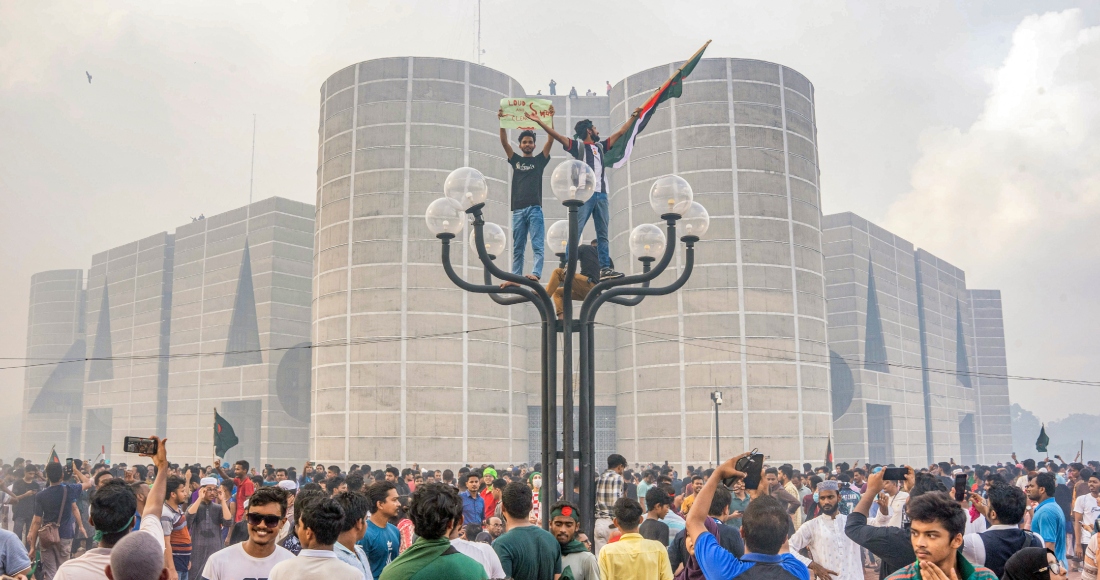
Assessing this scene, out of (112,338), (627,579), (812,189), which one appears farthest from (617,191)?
(112,338)

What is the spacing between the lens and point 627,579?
6055mm

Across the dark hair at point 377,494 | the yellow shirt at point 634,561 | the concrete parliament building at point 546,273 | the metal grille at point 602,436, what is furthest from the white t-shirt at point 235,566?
the metal grille at point 602,436

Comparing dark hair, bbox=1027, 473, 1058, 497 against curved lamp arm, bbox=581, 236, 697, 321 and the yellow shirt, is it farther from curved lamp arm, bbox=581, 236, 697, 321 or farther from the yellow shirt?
the yellow shirt

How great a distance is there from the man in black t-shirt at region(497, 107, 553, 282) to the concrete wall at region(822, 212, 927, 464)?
45.7 m

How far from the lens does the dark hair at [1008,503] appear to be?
18.2 ft

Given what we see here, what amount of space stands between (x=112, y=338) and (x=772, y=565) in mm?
75616

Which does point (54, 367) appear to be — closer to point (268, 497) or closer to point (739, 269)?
point (739, 269)

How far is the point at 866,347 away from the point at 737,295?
21.1m

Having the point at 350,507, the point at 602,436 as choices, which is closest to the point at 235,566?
the point at 350,507

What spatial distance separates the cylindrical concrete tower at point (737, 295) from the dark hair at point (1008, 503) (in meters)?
34.8

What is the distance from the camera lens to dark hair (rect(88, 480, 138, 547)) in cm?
445

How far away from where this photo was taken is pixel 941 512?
375 centimetres

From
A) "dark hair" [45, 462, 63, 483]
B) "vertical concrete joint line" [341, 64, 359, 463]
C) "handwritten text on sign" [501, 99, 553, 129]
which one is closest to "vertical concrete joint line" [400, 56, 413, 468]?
"vertical concrete joint line" [341, 64, 359, 463]

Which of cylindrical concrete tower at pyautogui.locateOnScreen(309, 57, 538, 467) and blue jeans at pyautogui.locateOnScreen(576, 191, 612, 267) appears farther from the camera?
cylindrical concrete tower at pyautogui.locateOnScreen(309, 57, 538, 467)
